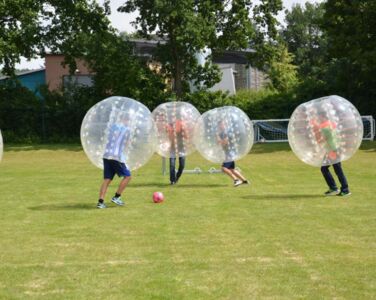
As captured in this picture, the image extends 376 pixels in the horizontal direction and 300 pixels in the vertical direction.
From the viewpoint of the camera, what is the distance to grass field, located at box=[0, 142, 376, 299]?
5.96m

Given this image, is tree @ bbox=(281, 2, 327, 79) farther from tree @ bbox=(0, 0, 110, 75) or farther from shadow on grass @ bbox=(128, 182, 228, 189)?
shadow on grass @ bbox=(128, 182, 228, 189)

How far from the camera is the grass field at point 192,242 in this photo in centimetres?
596

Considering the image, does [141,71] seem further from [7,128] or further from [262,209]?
[262,209]

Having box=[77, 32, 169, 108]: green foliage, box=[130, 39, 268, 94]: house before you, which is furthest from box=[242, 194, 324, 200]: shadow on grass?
box=[130, 39, 268, 94]: house

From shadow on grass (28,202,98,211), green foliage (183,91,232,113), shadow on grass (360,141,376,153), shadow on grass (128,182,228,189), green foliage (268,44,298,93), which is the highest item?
green foliage (268,44,298,93)

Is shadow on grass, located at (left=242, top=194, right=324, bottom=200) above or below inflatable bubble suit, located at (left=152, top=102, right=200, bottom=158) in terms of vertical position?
below

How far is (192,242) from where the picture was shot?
8.01m

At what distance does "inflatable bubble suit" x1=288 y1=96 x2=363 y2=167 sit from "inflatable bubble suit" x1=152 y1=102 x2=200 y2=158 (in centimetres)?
294

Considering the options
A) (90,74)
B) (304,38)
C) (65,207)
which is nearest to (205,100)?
(90,74)

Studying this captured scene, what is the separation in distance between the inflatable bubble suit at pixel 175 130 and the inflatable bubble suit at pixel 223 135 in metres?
0.21

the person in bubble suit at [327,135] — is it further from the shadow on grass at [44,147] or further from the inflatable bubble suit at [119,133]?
the shadow on grass at [44,147]

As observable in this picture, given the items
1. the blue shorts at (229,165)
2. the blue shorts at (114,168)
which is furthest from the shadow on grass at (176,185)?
the blue shorts at (114,168)

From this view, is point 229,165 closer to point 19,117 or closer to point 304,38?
point 19,117

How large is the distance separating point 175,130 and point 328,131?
3.74 metres
